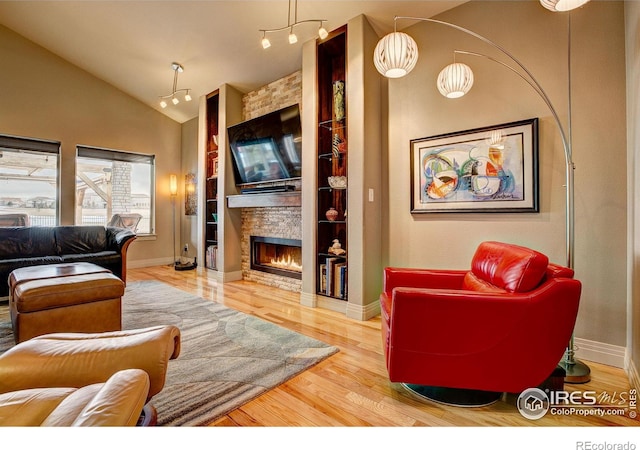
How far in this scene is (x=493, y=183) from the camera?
2486mm

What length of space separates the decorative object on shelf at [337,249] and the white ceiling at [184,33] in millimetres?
2226

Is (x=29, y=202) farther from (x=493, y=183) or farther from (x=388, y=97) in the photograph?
(x=493, y=183)

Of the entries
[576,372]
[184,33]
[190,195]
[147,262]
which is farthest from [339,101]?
[147,262]

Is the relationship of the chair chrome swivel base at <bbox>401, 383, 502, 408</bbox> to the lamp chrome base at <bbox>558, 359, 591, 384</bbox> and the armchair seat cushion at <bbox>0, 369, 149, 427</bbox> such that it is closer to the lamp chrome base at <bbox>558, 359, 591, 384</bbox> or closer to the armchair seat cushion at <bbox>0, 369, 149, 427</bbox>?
the lamp chrome base at <bbox>558, 359, 591, 384</bbox>

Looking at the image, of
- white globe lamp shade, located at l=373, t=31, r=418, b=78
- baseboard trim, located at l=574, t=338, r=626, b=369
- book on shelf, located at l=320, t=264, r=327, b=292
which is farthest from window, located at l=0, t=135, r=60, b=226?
baseboard trim, located at l=574, t=338, r=626, b=369

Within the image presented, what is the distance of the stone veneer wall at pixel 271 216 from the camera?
4031 millimetres

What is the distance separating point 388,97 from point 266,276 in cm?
287

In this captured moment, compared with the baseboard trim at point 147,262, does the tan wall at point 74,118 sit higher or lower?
higher

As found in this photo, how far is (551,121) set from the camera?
7.34ft

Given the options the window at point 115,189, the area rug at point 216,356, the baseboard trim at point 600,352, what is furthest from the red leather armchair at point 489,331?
the window at point 115,189

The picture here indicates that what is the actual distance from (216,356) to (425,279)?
1.57 metres

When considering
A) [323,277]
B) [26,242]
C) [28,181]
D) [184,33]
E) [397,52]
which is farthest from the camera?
[28,181]

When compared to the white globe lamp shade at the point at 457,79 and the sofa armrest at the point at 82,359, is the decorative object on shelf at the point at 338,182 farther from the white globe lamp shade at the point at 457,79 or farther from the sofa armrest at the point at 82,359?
the sofa armrest at the point at 82,359

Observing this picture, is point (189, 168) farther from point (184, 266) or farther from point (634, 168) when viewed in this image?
point (634, 168)
